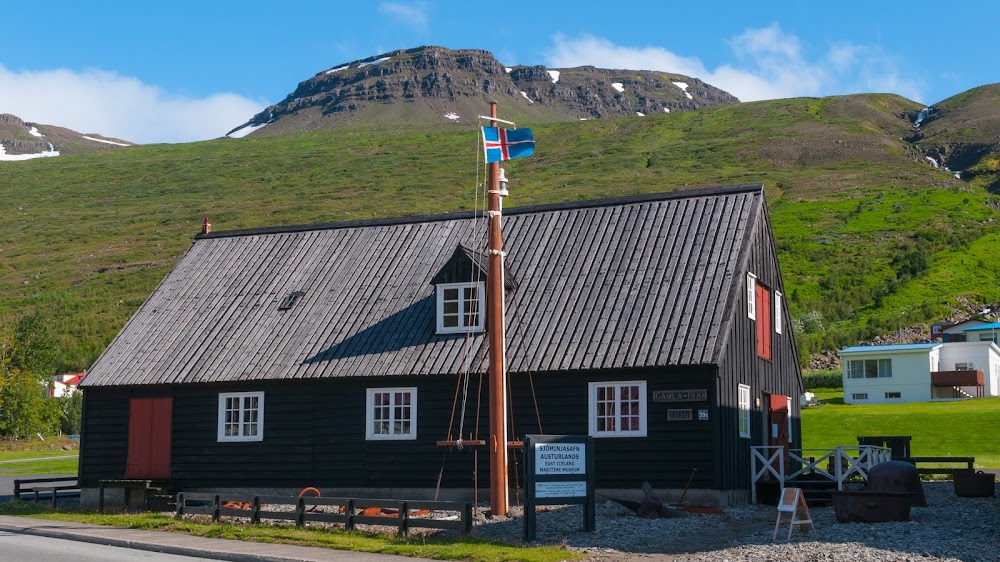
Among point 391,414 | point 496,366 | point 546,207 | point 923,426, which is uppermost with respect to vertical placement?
point 546,207

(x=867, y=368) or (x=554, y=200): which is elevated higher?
(x=554, y=200)

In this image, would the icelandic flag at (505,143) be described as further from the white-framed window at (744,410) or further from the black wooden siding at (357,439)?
the white-framed window at (744,410)

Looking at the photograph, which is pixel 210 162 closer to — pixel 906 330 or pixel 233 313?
pixel 906 330

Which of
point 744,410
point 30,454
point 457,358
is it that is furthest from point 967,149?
point 457,358

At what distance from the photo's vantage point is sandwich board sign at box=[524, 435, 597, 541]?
721 inches

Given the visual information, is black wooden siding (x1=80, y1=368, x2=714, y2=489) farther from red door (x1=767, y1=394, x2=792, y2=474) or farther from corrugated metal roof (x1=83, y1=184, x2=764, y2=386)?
red door (x1=767, y1=394, x2=792, y2=474)

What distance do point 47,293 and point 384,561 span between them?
A: 104148mm

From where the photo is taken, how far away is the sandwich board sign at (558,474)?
1831cm

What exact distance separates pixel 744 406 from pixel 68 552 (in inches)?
583

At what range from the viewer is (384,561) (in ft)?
55.2

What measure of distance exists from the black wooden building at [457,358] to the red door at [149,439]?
0.04 m

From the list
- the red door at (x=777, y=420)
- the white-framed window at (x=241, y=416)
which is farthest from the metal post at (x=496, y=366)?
the red door at (x=777, y=420)

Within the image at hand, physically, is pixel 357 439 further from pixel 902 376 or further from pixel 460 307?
pixel 902 376

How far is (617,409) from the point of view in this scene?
24516mm
